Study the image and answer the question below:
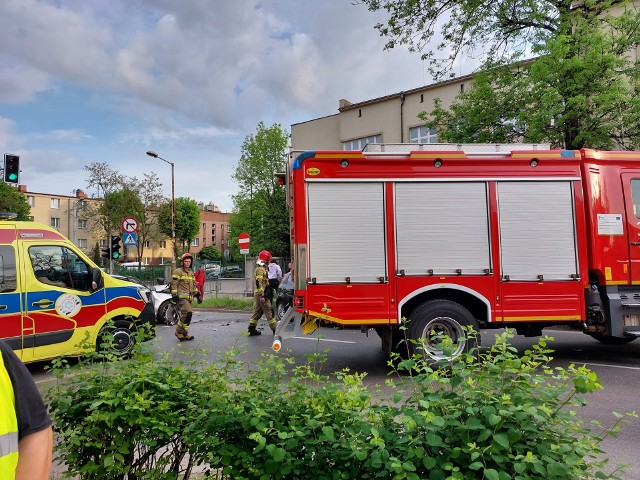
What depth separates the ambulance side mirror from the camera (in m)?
7.42

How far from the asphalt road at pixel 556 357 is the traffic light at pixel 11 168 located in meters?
6.00

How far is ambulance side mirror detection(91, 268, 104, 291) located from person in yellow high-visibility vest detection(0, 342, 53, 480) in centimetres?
651

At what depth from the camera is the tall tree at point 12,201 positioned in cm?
5122

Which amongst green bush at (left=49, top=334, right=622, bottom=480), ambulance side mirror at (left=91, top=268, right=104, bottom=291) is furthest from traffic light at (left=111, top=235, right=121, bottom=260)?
green bush at (left=49, top=334, right=622, bottom=480)

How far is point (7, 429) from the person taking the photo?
1295 mm

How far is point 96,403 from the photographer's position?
253cm

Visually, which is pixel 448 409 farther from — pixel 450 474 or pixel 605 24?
pixel 605 24

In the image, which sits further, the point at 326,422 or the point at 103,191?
the point at 103,191

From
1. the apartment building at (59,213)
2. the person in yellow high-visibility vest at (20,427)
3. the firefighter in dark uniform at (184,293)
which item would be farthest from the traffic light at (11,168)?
the apartment building at (59,213)

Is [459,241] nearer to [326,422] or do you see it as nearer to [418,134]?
[326,422]

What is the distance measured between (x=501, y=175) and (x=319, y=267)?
2.89 metres

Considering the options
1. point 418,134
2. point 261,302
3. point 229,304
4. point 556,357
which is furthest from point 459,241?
point 418,134

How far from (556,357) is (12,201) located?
59181mm

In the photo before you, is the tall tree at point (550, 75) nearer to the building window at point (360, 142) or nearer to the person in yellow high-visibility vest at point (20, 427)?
the person in yellow high-visibility vest at point (20, 427)
